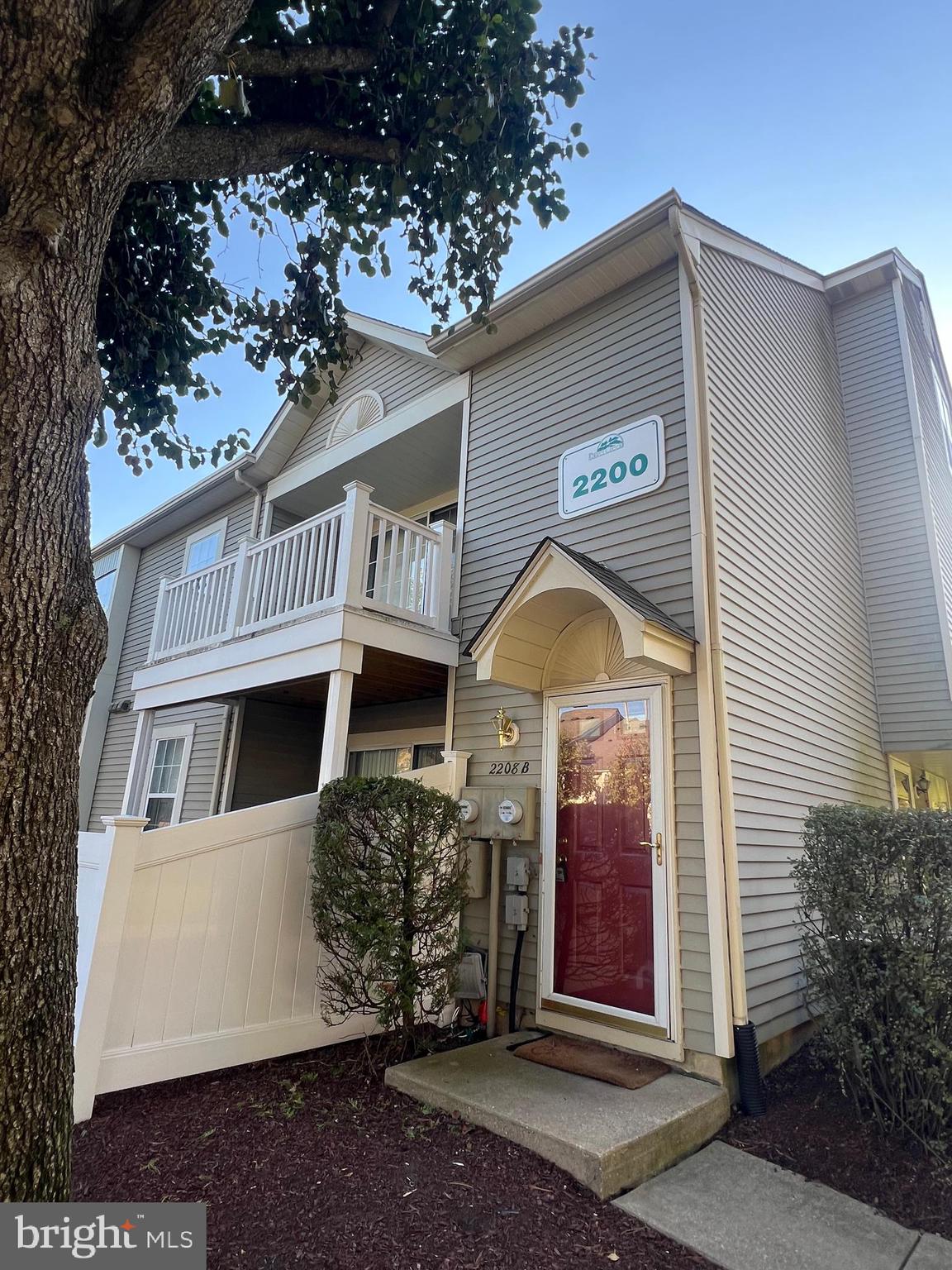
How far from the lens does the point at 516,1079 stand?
3.86 meters

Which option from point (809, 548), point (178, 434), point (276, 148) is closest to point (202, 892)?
point (178, 434)

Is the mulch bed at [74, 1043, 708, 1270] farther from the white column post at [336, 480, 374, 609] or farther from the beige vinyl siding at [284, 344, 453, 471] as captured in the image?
the beige vinyl siding at [284, 344, 453, 471]

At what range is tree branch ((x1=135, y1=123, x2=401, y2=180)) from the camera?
3.34 meters

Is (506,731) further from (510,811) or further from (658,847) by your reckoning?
(658,847)

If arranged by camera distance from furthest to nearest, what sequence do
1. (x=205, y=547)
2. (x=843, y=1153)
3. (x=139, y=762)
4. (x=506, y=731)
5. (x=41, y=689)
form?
(x=205, y=547) < (x=139, y=762) < (x=506, y=731) < (x=843, y=1153) < (x=41, y=689)

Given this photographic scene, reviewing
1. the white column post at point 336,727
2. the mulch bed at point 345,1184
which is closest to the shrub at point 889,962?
the mulch bed at point 345,1184

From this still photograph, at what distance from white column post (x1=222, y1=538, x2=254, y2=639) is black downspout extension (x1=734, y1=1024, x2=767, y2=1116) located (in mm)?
5310

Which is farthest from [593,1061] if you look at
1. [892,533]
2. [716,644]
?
[892,533]

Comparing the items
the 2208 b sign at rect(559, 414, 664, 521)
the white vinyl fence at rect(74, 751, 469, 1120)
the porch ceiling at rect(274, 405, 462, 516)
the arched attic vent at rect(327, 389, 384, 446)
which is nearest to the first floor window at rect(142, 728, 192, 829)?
→ the porch ceiling at rect(274, 405, 462, 516)

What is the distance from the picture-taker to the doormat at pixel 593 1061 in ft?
12.8

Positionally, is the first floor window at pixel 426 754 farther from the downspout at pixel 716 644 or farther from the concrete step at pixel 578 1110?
the downspout at pixel 716 644

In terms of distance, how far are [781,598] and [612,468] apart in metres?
1.93

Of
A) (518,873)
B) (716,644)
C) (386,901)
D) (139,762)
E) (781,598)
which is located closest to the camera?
(386,901)

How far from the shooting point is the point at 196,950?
4008 mm
